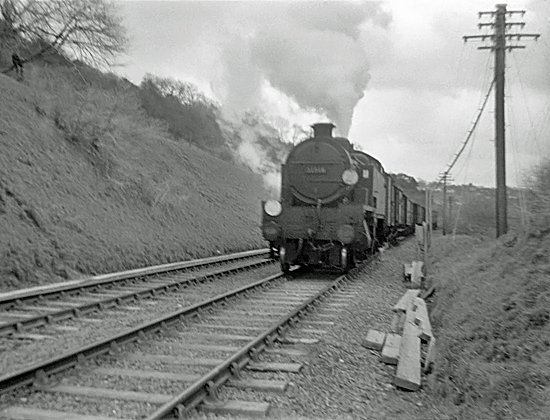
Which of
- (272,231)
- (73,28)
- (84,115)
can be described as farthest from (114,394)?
(73,28)

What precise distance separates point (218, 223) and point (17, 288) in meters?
12.6

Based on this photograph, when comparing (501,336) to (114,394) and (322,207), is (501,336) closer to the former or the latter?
(114,394)

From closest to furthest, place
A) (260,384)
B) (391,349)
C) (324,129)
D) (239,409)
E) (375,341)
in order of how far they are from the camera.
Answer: (239,409) → (260,384) → (391,349) → (375,341) → (324,129)

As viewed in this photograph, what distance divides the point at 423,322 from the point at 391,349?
4.44 feet

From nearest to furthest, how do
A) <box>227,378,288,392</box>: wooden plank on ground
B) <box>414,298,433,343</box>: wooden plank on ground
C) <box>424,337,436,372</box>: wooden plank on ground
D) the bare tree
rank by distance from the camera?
<box>227,378,288,392</box>: wooden plank on ground → <box>424,337,436,372</box>: wooden plank on ground → <box>414,298,433,343</box>: wooden plank on ground → the bare tree

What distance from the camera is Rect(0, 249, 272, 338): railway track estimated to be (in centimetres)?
734

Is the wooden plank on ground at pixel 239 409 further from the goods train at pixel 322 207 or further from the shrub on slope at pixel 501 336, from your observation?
the goods train at pixel 322 207

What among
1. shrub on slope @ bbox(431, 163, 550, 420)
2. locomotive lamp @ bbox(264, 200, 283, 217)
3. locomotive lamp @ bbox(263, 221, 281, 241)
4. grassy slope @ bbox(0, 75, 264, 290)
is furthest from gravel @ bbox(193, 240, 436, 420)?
grassy slope @ bbox(0, 75, 264, 290)

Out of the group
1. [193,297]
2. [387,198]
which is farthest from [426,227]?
[193,297]

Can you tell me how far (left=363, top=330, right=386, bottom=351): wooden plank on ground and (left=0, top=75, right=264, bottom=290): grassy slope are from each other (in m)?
6.58

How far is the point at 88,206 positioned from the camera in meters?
14.9

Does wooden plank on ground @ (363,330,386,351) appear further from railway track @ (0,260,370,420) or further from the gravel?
railway track @ (0,260,370,420)

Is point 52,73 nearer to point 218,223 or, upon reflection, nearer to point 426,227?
point 218,223

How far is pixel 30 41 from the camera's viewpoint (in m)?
22.7
